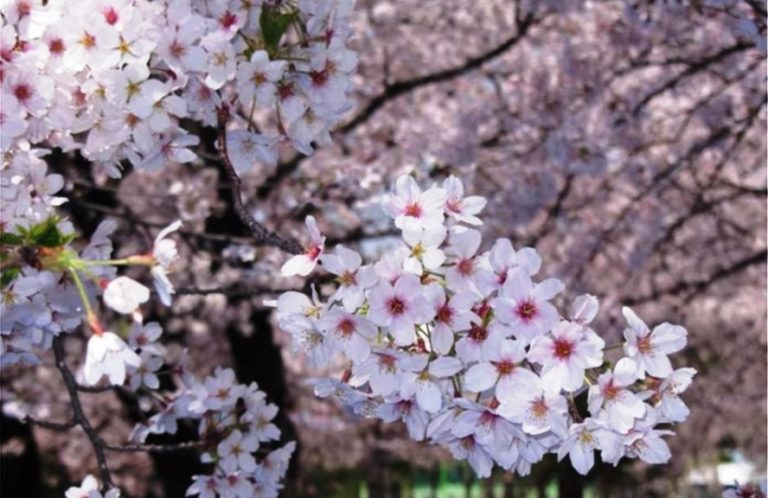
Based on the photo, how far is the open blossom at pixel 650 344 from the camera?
2.44 meters

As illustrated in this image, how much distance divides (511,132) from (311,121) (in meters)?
5.54

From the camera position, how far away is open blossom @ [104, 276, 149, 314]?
2240 millimetres

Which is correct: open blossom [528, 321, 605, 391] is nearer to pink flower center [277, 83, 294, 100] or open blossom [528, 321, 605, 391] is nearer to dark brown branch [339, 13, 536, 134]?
pink flower center [277, 83, 294, 100]

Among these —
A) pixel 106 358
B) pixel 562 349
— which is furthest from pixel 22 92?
pixel 562 349

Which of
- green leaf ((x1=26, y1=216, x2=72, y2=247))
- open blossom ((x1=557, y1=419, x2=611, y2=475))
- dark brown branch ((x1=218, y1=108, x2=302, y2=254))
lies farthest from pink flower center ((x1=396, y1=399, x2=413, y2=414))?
green leaf ((x1=26, y1=216, x2=72, y2=247))

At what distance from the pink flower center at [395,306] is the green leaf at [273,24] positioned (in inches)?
41.1

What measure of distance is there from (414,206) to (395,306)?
A: 0.26m

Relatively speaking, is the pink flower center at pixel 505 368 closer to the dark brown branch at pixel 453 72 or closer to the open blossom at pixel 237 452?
the open blossom at pixel 237 452

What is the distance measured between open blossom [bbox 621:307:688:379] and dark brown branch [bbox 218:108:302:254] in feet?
2.83

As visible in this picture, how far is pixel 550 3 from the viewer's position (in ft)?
25.1

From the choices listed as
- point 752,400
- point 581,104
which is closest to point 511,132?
point 581,104

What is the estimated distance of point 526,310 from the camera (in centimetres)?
236

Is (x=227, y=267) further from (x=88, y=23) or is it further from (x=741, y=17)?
(x=88, y=23)

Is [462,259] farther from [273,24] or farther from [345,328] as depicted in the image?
[273,24]
